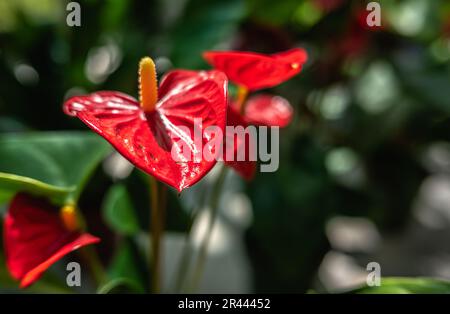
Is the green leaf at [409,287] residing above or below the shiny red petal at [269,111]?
below

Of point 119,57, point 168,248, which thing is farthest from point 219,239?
point 119,57

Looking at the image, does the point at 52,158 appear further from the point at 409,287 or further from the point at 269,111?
the point at 409,287

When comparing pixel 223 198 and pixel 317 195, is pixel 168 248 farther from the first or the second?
pixel 317 195

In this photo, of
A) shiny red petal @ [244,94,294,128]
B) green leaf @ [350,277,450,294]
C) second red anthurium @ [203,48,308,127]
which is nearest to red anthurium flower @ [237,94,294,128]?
shiny red petal @ [244,94,294,128]

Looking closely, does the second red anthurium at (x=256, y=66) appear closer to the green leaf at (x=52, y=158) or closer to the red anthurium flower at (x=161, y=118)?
the red anthurium flower at (x=161, y=118)

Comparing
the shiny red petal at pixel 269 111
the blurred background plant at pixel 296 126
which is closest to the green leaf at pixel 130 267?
the blurred background plant at pixel 296 126

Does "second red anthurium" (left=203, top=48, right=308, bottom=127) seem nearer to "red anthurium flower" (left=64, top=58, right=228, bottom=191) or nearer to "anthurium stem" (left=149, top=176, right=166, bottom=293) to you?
"red anthurium flower" (left=64, top=58, right=228, bottom=191)
